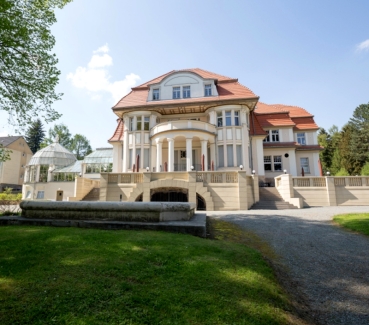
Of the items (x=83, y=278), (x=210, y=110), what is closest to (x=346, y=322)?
(x=83, y=278)

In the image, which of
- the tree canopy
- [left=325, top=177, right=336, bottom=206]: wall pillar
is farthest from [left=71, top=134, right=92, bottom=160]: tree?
[left=325, top=177, right=336, bottom=206]: wall pillar

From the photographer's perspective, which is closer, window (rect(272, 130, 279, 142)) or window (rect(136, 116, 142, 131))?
window (rect(136, 116, 142, 131))

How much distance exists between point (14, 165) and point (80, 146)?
2088 centimetres

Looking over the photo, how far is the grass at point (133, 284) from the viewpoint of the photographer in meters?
2.52

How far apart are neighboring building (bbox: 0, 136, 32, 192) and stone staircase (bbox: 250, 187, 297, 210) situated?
175 ft

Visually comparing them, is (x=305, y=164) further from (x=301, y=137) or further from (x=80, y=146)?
(x=80, y=146)

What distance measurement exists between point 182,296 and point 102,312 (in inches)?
38.8

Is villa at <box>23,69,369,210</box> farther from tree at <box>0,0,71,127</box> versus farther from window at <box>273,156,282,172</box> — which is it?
tree at <box>0,0,71,127</box>

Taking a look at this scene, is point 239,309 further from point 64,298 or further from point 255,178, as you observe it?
point 255,178

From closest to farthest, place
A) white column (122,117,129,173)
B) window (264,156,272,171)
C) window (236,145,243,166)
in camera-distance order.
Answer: window (236,145,243,166), white column (122,117,129,173), window (264,156,272,171)

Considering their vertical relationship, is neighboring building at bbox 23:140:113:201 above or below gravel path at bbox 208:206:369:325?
above

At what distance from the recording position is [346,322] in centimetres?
297

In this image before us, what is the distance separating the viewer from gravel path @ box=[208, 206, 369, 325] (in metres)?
3.27

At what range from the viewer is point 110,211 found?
7.50 metres
